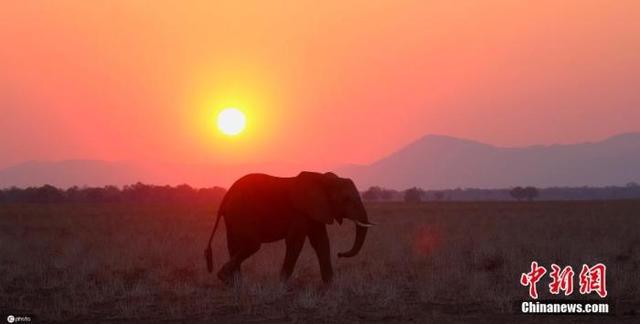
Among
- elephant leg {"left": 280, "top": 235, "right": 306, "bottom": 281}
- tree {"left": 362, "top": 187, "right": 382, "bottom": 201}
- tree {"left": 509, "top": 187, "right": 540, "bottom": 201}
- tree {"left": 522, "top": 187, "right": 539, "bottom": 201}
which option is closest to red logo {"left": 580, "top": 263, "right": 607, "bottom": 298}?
elephant leg {"left": 280, "top": 235, "right": 306, "bottom": 281}

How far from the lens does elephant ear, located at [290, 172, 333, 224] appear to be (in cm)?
1493

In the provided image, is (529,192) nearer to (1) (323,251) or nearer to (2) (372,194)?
(2) (372,194)

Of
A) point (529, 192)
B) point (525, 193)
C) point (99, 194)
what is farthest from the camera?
point (525, 193)

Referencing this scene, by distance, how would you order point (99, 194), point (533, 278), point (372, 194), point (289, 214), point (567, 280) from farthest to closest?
point (372, 194)
point (99, 194)
point (533, 278)
point (289, 214)
point (567, 280)

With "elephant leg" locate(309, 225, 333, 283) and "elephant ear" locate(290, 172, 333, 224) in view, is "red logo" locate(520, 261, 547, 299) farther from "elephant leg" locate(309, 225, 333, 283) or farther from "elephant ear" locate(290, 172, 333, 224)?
"elephant ear" locate(290, 172, 333, 224)

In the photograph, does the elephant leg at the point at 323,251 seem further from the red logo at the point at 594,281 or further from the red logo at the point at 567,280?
the red logo at the point at 594,281

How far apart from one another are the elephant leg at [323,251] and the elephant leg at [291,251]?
281 millimetres

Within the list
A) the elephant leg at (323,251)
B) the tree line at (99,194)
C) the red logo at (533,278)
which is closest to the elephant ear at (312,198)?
the elephant leg at (323,251)

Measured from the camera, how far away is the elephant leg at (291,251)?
15047 mm

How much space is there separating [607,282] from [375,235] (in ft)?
45.8

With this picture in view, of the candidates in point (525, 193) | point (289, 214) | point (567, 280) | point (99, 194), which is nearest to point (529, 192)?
point (525, 193)

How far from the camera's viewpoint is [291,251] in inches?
594

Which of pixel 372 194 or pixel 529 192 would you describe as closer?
Answer: pixel 372 194

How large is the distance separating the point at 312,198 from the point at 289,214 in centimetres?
62
